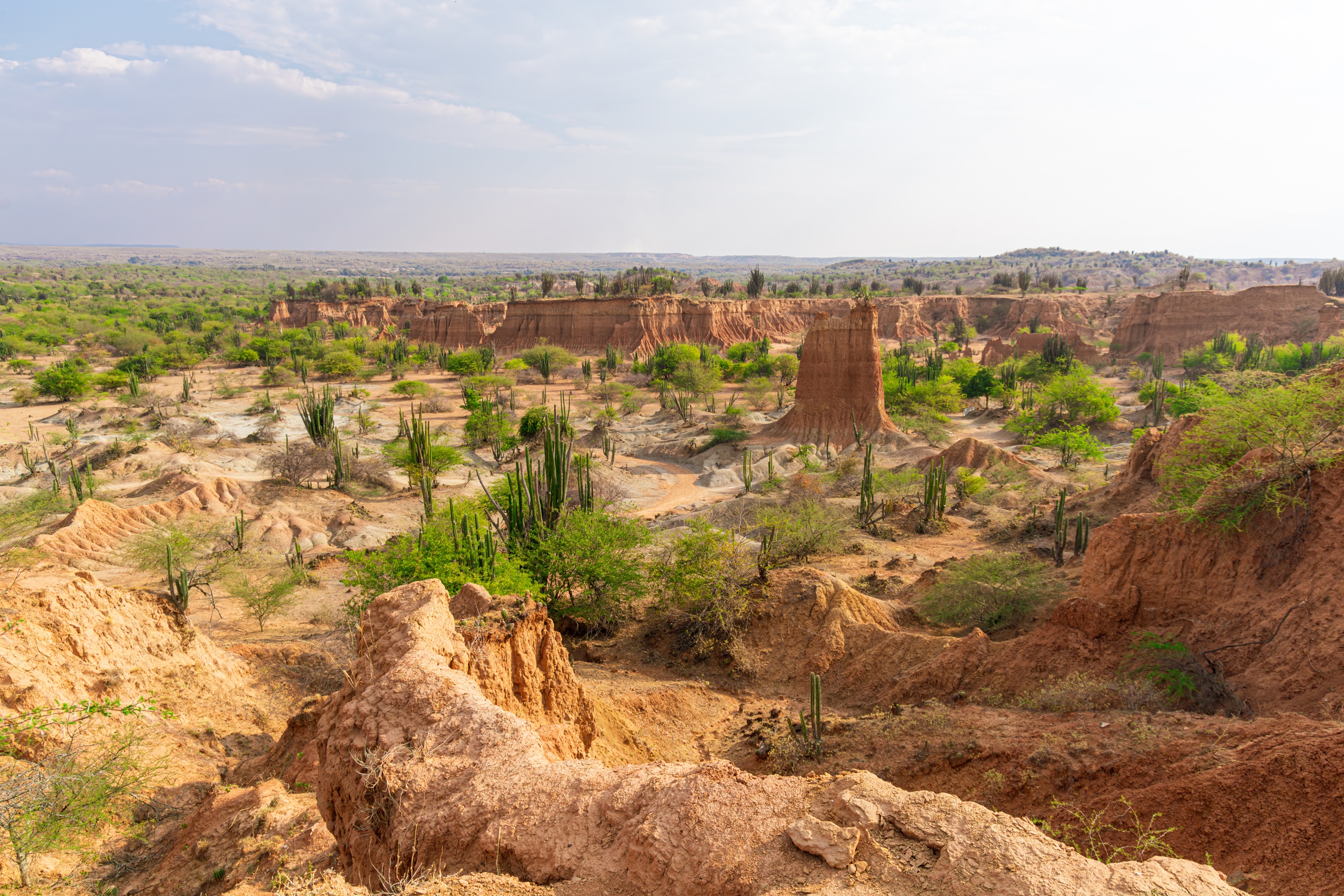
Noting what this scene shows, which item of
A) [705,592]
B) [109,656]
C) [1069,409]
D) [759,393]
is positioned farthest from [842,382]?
[109,656]

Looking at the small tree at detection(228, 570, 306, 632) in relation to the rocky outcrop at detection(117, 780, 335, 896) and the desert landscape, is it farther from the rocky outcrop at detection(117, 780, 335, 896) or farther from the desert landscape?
the rocky outcrop at detection(117, 780, 335, 896)

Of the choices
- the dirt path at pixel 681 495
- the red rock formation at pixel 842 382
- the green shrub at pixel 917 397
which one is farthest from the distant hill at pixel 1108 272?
the dirt path at pixel 681 495

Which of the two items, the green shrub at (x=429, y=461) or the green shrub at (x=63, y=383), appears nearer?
the green shrub at (x=429, y=461)

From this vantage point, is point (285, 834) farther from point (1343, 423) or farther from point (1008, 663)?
point (1343, 423)

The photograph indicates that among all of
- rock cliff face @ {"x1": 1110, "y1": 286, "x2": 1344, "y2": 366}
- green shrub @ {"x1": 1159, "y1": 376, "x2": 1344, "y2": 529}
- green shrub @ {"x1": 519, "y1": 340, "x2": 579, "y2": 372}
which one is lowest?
green shrub @ {"x1": 519, "y1": 340, "x2": 579, "y2": 372}

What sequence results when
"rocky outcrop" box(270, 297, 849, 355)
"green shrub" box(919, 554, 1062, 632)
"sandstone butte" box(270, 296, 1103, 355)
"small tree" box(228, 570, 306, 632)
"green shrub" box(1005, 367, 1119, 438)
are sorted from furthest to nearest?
"sandstone butte" box(270, 296, 1103, 355) < "rocky outcrop" box(270, 297, 849, 355) < "green shrub" box(1005, 367, 1119, 438) < "small tree" box(228, 570, 306, 632) < "green shrub" box(919, 554, 1062, 632)

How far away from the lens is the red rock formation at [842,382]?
33.6 metres

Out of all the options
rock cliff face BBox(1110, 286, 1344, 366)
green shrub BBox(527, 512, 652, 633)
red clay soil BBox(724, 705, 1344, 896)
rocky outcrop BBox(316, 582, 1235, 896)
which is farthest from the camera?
rock cliff face BBox(1110, 286, 1344, 366)

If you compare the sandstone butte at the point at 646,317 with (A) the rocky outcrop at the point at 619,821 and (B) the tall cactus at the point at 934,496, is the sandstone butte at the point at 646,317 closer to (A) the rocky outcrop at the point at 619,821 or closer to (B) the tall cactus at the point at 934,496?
(B) the tall cactus at the point at 934,496

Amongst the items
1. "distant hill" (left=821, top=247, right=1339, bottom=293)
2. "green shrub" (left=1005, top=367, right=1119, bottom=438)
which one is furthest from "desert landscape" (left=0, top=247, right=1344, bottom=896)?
"distant hill" (left=821, top=247, right=1339, bottom=293)

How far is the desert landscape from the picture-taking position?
16.6 feet

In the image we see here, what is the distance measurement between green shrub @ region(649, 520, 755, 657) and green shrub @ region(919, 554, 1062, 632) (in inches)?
155

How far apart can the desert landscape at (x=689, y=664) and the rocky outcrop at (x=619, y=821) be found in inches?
1.0

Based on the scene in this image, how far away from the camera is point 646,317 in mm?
66688
